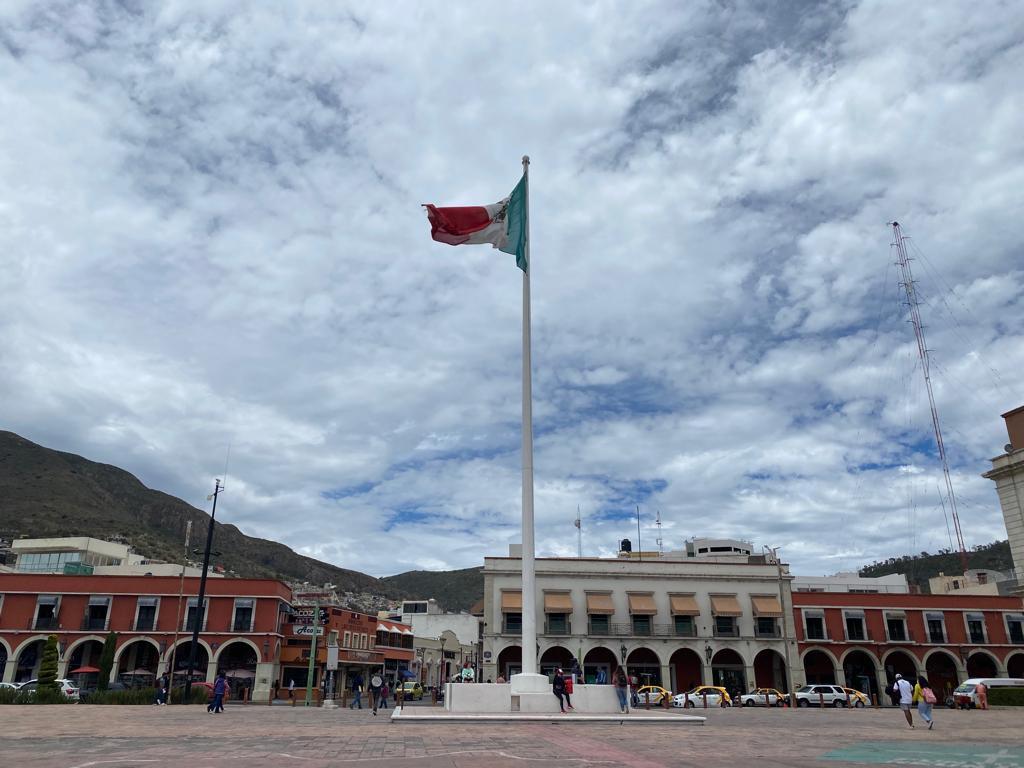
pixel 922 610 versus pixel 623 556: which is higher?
pixel 623 556

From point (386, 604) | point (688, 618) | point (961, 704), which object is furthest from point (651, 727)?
point (386, 604)

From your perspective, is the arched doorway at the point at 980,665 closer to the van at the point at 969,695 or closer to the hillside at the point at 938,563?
the van at the point at 969,695

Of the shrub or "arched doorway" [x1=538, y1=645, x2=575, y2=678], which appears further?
"arched doorway" [x1=538, y1=645, x2=575, y2=678]

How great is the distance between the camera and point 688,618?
49625mm

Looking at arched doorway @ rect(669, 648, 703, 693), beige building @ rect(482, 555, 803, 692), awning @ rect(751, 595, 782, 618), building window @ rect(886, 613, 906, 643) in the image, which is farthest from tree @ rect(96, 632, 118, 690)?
building window @ rect(886, 613, 906, 643)

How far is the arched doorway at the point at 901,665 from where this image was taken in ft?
167

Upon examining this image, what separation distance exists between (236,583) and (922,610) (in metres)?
44.4

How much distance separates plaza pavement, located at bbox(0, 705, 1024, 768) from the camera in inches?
460

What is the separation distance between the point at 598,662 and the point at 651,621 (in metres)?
4.24

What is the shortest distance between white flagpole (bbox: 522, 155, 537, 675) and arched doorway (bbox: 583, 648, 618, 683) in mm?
27063

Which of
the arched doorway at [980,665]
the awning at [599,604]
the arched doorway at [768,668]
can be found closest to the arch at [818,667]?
A: the arched doorway at [768,668]

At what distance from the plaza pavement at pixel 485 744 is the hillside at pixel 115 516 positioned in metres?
80.1

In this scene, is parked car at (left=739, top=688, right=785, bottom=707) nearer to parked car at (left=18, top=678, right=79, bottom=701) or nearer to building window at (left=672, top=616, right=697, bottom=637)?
building window at (left=672, top=616, right=697, bottom=637)

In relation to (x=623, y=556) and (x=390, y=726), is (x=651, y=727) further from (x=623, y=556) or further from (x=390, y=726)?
(x=623, y=556)
